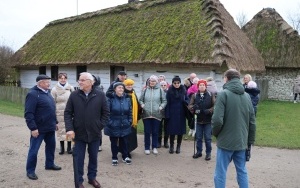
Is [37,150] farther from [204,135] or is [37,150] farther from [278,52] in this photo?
[278,52]

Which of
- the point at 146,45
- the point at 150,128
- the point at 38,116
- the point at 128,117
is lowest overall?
the point at 150,128

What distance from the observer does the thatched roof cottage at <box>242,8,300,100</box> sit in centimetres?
2002

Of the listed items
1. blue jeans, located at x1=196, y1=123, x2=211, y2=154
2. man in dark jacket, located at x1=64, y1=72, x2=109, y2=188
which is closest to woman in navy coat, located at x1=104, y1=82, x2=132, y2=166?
man in dark jacket, located at x1=64, y1=72, x2=109, y2=188

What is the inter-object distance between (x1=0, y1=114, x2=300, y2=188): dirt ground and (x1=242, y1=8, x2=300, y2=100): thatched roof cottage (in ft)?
46.9

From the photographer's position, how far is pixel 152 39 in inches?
571

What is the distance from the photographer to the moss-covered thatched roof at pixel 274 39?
65.5 feet

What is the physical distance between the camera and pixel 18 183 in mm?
5039

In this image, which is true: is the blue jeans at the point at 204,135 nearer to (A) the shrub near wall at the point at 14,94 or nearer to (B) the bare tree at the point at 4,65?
(A) the shrub near wall at the point at 14,94

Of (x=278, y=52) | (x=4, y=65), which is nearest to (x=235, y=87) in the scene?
(x=278, y=52)

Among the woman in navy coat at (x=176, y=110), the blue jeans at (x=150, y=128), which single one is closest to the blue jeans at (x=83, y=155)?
the blue jeans at (x=150, y=128)

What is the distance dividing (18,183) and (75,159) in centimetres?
125

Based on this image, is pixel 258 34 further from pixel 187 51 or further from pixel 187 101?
pixel 187 101

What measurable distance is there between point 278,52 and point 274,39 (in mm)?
1175

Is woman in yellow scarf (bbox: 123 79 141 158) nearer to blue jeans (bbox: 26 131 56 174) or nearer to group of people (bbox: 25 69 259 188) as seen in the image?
group of people (bbox: 25 69 259 188)
